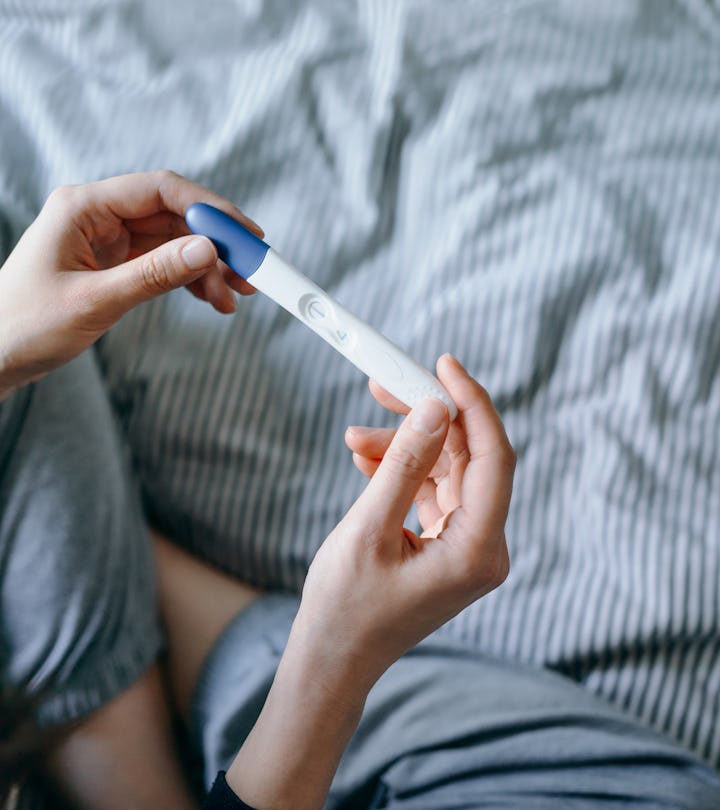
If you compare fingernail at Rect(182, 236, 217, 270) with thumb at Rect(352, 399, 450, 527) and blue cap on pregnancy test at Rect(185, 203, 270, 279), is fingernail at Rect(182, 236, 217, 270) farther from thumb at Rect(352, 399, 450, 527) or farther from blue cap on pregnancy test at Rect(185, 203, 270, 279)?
thumb at Rect(352, 399, 450, 527)

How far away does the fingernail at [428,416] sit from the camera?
501 millimetres

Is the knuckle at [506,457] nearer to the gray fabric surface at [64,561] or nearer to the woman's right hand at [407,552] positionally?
the woman's right hand at [407,552]

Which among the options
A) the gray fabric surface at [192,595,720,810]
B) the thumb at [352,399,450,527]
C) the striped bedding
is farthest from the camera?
the striped bedding

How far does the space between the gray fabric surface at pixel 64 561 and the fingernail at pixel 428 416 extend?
0.30m

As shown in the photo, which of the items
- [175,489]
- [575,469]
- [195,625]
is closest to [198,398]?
[175,489]

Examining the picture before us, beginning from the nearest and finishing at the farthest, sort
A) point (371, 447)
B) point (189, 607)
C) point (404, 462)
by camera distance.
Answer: point (404, 462), point (371, 447), point (189, 607)

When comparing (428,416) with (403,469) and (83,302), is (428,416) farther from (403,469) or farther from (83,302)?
(83,302)

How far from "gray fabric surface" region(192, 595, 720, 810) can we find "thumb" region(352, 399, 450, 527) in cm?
21

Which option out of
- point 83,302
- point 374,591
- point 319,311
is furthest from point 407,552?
point 83,302

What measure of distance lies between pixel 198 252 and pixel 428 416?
0.18 m

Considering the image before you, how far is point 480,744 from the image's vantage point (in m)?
0.62

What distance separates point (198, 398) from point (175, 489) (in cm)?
8

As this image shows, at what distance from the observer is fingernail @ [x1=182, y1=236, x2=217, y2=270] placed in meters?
0.54

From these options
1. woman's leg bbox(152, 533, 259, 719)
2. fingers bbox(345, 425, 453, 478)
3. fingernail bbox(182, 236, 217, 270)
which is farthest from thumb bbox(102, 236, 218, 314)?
woman's leg bbox(152, 533, 259, 719)
